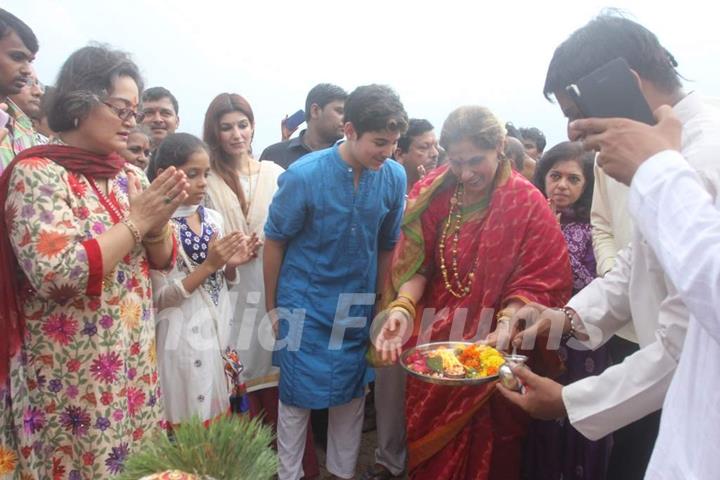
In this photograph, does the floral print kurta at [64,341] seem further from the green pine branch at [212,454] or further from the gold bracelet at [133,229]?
the green pine branch at [212,454]

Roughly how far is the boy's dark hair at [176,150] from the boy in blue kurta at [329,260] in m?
0.48

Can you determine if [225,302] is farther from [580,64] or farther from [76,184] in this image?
[580,64]

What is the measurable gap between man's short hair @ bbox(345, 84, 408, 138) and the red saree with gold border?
22.8 inches

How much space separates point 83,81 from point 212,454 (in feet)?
4.91

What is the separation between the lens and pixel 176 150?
8.84 ft

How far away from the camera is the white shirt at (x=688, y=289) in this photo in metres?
0.85

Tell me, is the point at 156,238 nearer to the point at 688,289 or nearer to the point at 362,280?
the point at 362,280

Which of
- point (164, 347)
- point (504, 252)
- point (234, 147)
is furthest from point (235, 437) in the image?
point (234, 147)

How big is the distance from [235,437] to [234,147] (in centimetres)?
262

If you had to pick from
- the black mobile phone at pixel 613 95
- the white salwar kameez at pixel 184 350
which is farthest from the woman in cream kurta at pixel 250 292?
the black mobile phone at pixel 613 95

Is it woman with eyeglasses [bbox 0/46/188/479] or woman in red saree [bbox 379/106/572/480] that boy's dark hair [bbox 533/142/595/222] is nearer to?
woman in red saree [bbox 379/106/572/480]

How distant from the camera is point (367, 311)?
3.08 metres

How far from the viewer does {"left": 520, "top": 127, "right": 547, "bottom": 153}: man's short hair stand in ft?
20.9

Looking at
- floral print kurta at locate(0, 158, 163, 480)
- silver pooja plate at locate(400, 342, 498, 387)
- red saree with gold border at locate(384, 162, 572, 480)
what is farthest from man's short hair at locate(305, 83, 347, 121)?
floral print kurta at locate(0, 158, 163, 480)
